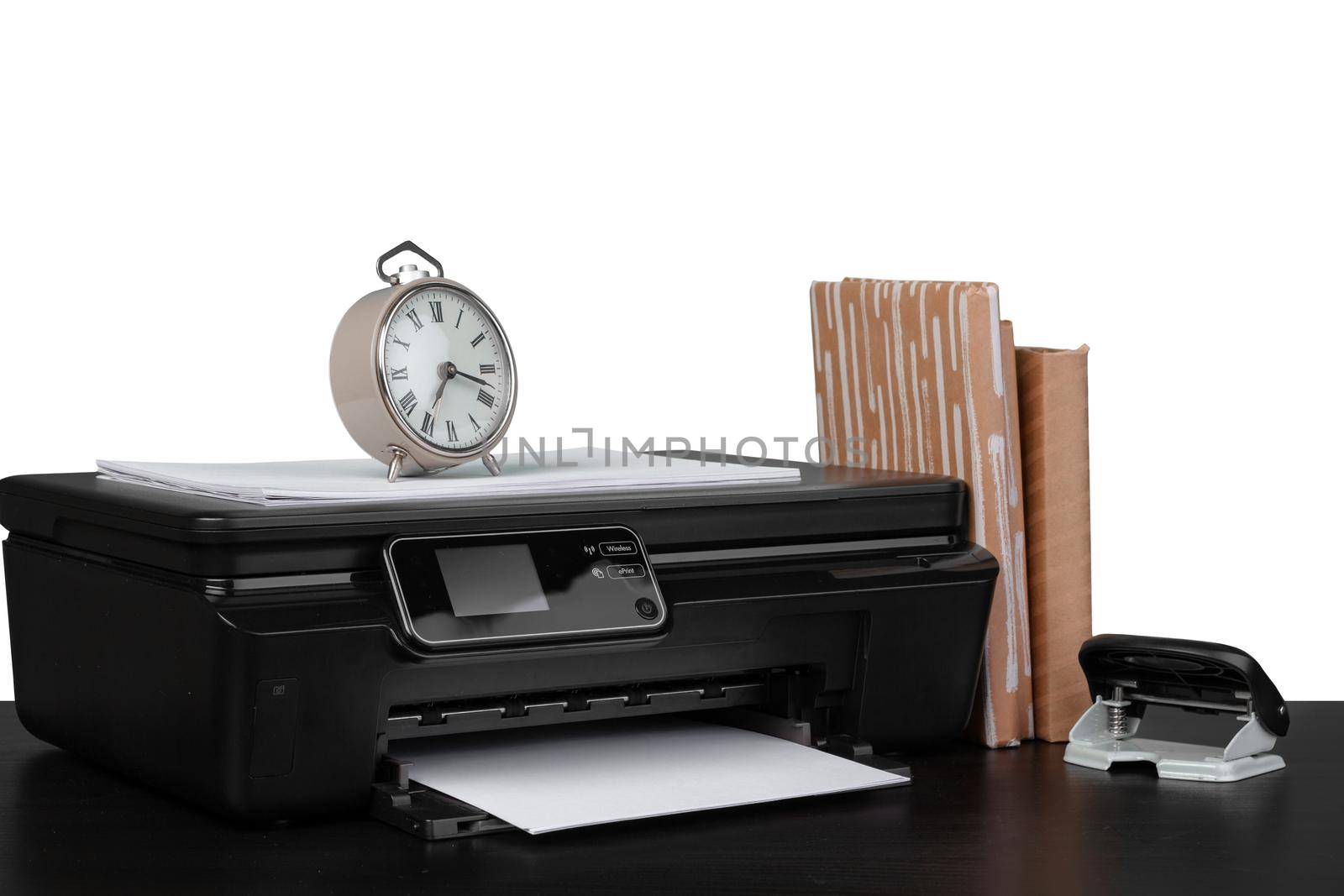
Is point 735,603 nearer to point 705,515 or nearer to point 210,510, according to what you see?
point 705,515

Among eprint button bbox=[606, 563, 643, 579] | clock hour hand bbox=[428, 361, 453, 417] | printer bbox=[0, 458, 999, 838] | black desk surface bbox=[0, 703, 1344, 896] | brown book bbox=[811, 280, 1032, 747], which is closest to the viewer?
black desk surface bbox=[0, 703, 1344, 896]

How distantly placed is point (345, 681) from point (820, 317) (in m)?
0.85

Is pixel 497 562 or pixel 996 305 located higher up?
pixel 996 305

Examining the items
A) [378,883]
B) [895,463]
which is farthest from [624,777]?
[895,463]

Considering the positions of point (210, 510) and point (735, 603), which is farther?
point (735, 603)

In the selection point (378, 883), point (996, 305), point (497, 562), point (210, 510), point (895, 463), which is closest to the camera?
point (378, 883)

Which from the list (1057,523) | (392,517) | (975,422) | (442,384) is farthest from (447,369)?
(1057,523)

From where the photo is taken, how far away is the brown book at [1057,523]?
199 cm

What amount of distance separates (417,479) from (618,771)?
1.16 feet

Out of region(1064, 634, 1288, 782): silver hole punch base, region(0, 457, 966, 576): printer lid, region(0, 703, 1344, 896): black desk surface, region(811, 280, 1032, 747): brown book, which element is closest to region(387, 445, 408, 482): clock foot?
region(0, 457, 966, 576): printer lid

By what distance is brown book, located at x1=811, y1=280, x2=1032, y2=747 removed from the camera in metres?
1.96

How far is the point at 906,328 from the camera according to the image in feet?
6.69

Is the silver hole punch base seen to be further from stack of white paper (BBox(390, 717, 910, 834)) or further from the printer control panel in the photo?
the printer control panel

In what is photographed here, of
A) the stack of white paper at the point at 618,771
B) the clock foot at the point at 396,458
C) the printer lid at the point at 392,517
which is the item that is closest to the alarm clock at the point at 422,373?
the clock foot at the point at 396,458
